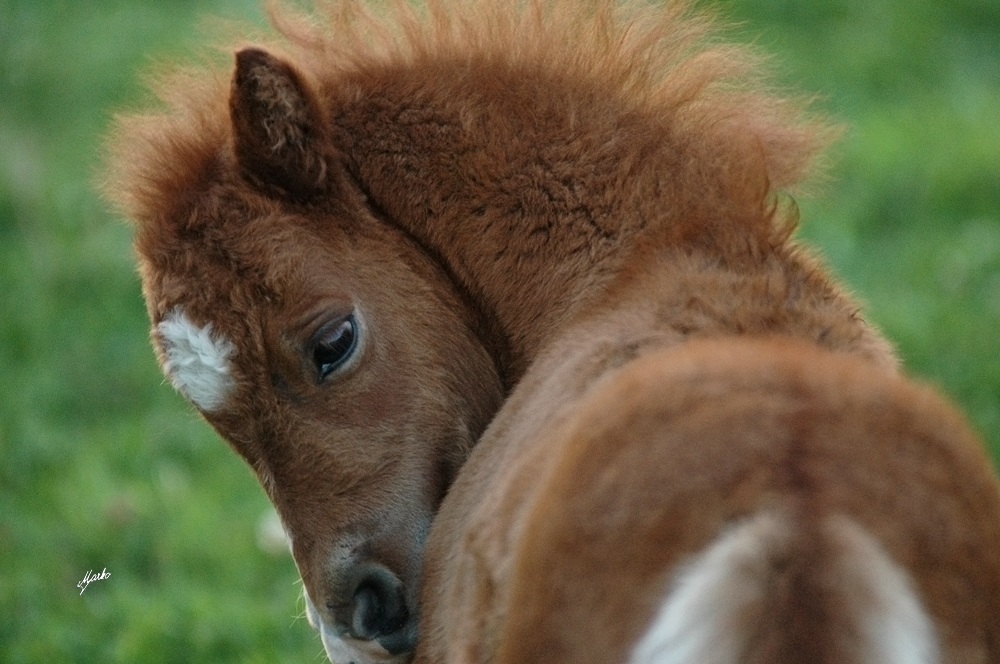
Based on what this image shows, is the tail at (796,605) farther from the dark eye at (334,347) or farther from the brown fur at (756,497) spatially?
the dark eye at (334,347)

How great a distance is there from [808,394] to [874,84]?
22.1ft

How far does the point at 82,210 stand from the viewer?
7.59 meters

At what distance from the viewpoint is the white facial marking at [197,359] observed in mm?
3006

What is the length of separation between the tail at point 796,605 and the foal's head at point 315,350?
123 centimetres

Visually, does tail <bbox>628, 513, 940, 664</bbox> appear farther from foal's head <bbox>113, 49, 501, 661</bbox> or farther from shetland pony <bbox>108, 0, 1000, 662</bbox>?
foal's head <bbox>113, 49, 501, 661</bbox>

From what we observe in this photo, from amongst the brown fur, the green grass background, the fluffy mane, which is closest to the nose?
the brown fur

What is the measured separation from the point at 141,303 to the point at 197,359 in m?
4.11

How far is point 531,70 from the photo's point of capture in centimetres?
324

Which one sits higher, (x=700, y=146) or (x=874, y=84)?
(x=700, y=146)

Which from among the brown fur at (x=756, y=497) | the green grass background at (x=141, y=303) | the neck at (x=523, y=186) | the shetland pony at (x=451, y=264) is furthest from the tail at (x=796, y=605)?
the green grass background at (x=141, y=303)

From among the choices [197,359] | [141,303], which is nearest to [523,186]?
[197,359]

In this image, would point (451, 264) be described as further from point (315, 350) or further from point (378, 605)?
point (378, 605)

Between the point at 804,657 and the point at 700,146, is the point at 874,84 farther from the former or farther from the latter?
the point at 804,657

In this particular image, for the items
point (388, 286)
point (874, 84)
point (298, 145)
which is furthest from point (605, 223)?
point (874, 84)
